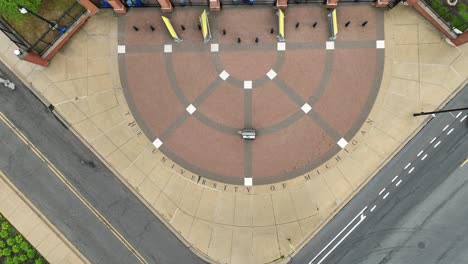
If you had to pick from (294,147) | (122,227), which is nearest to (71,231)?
(122,227)

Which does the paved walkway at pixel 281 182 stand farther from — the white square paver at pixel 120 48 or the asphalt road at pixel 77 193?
the white square paver at pixel 120 48

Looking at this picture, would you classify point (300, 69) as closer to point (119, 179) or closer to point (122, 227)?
point (119, 179)

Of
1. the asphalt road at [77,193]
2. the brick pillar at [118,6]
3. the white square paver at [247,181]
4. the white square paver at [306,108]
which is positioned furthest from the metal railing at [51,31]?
the white square paver at [306,108]

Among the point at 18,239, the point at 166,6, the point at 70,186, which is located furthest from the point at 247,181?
the point at 18,239

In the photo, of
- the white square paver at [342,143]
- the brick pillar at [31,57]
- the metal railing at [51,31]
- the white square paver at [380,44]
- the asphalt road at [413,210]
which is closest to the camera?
the brick pillar at [31,57]

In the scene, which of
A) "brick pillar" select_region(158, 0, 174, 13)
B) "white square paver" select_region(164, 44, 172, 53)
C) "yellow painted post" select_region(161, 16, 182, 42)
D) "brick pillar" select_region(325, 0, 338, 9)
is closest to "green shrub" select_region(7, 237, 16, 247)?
"white square paver" select_region(164, 44, 172, 53)

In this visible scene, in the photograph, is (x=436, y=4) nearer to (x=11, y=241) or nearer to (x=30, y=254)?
(x=30, y=254)
